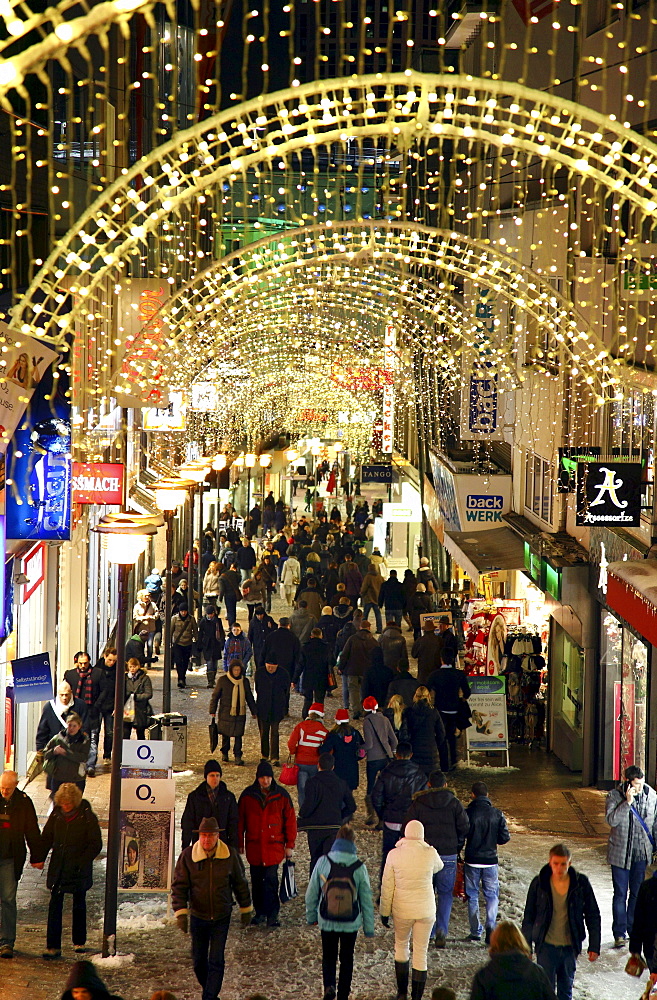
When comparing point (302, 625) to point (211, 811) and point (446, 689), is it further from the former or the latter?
point (211, 811)

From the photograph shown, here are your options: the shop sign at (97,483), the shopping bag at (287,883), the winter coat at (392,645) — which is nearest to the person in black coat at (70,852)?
the shopping bag at (287,883)

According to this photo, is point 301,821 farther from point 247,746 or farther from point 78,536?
point 78,536

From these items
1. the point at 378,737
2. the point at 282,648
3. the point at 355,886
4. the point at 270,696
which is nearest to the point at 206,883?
the point at 355,886

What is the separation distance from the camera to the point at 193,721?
19469 millimetres

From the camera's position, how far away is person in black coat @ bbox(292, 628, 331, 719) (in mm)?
17766

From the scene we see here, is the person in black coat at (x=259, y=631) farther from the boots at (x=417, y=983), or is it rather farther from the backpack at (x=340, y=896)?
the backpack at (x=340, y=896)

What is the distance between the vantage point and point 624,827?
34.6ft

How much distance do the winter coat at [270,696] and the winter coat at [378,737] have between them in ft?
9.26

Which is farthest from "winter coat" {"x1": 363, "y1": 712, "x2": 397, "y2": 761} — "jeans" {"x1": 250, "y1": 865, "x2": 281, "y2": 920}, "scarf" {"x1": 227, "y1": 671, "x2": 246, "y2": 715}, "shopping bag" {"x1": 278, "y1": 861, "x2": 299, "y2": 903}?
"jeans" {"x1": 250, "y1": 865, "x2": 281, "y2": 920}

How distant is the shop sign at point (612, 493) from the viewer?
14.0 m

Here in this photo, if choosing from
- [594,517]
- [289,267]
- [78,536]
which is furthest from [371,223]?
[78,536]

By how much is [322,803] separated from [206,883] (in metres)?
2.40

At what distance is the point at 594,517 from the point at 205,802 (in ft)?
18.8

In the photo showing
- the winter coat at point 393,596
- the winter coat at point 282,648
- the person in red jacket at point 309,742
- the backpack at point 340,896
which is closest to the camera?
the backpack at point 340,896
